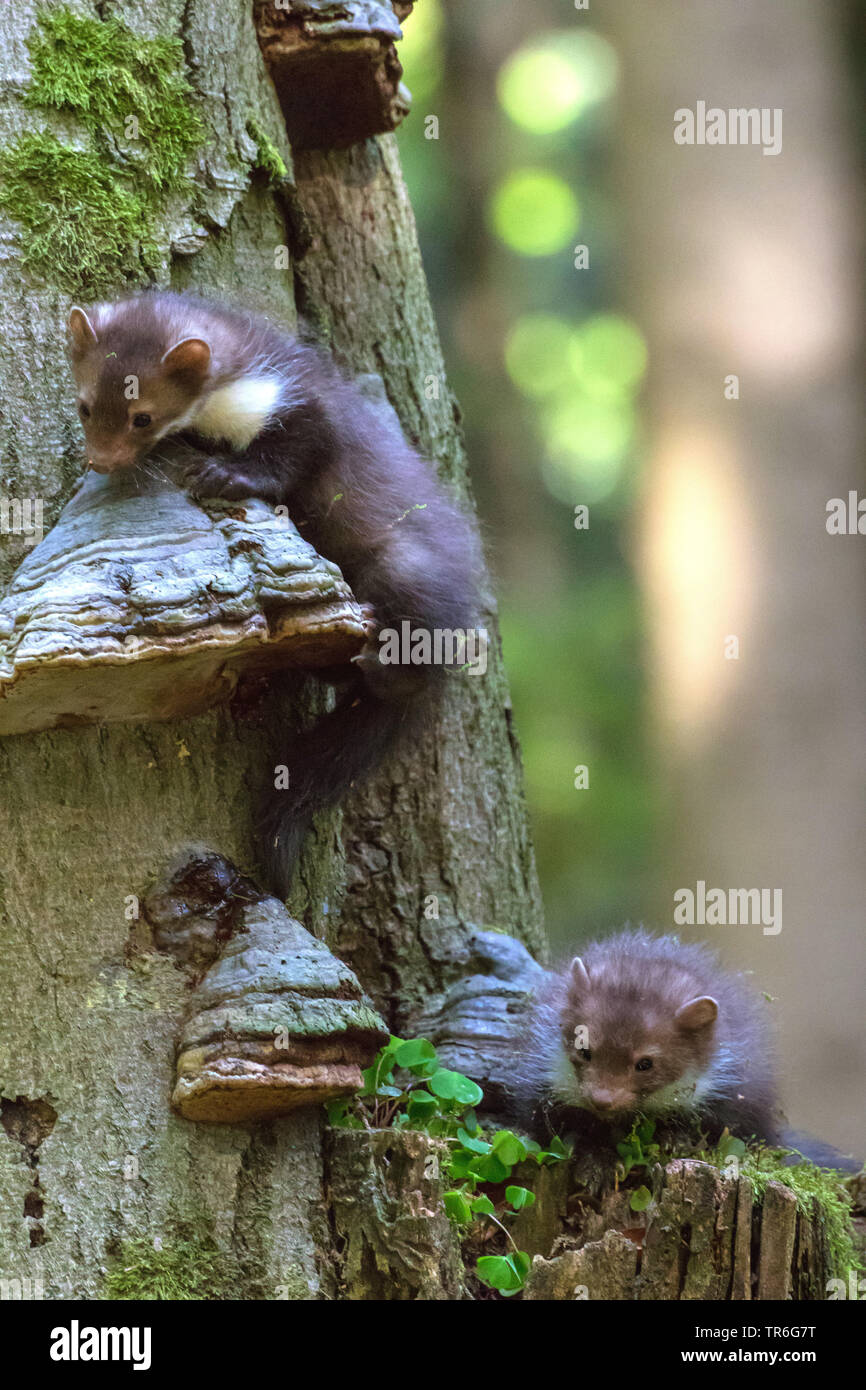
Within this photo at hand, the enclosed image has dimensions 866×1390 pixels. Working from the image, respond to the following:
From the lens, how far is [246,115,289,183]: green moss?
4051 millimetres

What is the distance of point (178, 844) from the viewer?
338cm

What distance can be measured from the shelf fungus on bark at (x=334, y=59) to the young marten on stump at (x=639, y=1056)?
116 inches

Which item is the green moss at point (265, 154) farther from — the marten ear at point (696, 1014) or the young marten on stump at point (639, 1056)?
the marten ear at point (696, 1014)

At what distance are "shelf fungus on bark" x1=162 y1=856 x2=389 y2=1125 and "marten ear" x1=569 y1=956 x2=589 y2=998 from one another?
149 cm

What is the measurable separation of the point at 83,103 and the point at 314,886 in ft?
7.47

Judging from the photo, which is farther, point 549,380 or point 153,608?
point 549,380

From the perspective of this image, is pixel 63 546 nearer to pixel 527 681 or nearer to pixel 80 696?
pixel 80 696

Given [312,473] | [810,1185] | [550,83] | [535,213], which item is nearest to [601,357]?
[535,213]

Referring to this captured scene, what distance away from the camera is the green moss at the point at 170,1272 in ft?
9.78

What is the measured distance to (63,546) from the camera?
122 inches

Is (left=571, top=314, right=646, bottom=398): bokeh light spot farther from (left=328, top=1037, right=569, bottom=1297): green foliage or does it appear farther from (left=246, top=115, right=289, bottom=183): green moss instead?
(left=328, top=1037, right=569, bottom=1297): green foliage

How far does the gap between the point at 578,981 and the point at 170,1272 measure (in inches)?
74.4

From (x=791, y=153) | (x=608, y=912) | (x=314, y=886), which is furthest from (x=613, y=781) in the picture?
(x=314, y=886)

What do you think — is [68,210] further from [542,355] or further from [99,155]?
[542,355]
